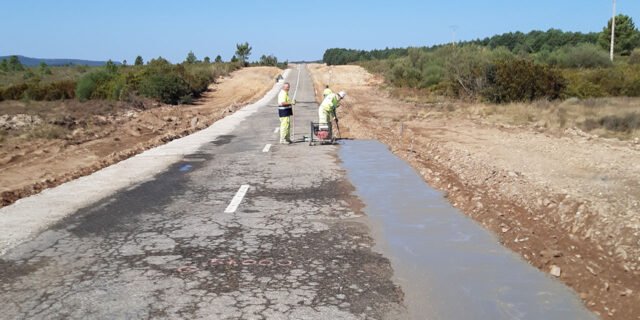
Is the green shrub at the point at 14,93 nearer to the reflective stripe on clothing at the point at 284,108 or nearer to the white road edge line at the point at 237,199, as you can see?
the reflective stripe on clothing at the point at 284,108

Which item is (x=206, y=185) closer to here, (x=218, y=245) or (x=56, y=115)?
(x=218, y=245)

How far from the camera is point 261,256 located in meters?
5.75

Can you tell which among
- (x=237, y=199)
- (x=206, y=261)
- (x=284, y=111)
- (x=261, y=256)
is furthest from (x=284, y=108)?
(x=206, y=261)

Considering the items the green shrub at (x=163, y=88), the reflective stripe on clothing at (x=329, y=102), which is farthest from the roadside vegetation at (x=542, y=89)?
the green shrub at (x=163, y=88)

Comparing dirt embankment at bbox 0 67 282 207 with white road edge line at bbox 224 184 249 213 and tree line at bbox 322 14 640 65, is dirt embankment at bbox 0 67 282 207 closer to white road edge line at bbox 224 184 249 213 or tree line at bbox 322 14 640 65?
white road edge line at bbox 224 184 249 213

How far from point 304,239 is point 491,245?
2275 mm

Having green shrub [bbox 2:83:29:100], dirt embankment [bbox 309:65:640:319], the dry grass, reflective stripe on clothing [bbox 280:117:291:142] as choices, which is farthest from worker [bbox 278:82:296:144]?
green shrub [bbox 2:83:29:100]

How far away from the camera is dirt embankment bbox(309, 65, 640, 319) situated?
17.8 ft

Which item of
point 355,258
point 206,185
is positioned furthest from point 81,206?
point 355,258

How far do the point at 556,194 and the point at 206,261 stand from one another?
228 inches

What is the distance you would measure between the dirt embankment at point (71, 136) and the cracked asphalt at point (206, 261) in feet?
11.6

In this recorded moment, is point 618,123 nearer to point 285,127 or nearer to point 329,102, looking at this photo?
point 329,102

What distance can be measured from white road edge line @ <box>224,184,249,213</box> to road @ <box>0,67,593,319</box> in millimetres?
46

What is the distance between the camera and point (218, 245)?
6.13 meters
